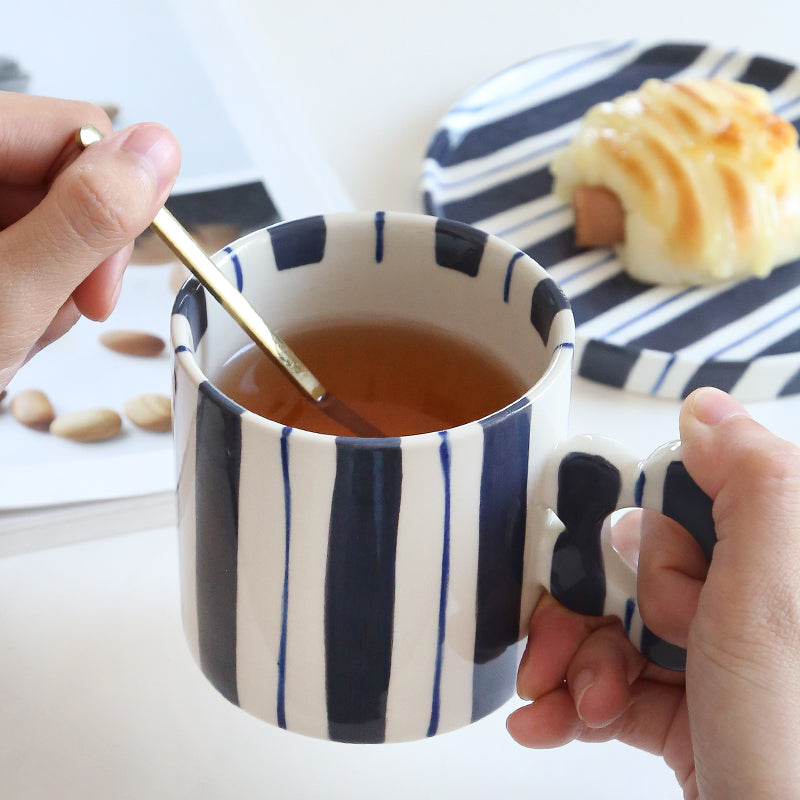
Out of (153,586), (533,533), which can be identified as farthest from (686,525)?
(153,586)

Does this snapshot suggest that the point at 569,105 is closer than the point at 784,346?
No

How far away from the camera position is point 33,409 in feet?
1.98

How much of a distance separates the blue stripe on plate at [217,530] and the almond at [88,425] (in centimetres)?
22

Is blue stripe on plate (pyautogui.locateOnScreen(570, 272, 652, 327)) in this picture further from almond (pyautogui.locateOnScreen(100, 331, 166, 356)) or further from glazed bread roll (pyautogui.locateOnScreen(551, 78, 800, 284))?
almond (pyautogui.locateOnScreen(100, 331, 166, 356))

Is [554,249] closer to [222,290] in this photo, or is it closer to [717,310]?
[717,310]

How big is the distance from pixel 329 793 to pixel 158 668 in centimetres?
11

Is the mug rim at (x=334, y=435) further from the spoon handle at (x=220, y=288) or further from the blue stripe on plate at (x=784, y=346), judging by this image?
the blue stripe on plate at (x=784, y=346)

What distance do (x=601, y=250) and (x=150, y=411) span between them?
0.35 metres

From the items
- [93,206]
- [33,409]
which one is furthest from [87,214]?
[33,409]

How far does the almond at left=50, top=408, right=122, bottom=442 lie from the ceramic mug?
0.19 metres

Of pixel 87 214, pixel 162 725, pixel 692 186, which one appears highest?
pixel 87 214

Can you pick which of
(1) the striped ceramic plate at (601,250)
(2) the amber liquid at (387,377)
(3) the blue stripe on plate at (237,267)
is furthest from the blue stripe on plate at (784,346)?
(3) the blue stripe on plate at (237,267)

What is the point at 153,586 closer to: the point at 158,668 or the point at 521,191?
the point at 158,668

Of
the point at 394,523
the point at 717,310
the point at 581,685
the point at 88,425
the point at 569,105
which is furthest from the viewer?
the point at 569,105
